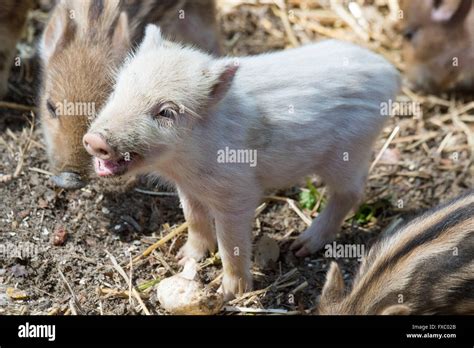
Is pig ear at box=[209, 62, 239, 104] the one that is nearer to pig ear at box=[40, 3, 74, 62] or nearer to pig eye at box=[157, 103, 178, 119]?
pig eye at box=[157, 103, 178, 119]

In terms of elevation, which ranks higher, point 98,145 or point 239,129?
point 239,129

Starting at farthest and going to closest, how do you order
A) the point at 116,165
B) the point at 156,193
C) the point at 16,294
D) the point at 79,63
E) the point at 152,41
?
the point at 156,193
the point at 79,63
the point at 16,294
the point at 152,41
the point at 116,165

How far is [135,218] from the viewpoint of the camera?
476 cm

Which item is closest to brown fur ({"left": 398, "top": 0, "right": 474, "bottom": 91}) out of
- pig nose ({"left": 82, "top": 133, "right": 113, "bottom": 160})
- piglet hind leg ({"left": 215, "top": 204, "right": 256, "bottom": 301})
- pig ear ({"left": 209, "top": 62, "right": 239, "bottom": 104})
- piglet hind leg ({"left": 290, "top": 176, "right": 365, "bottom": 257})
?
piglet hind leg ({"left": 290, "top": 176, "right": 365, "bottom": 257})

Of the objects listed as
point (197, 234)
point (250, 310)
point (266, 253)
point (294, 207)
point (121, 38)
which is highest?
point (121, 38)

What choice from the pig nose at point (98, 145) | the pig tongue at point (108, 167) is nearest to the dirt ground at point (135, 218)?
the pig tongue at point (108, 167)

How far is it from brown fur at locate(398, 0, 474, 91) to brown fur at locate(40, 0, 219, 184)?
2.01 meters

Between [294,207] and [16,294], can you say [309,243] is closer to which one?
[294,207]

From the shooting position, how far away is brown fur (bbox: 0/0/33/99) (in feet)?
17.5

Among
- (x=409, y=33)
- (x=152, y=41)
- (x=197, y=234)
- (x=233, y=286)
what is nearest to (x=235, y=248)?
(x=233, y=286)

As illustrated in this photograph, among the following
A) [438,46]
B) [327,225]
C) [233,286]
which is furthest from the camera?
[438,46]

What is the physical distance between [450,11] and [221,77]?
102 inches
